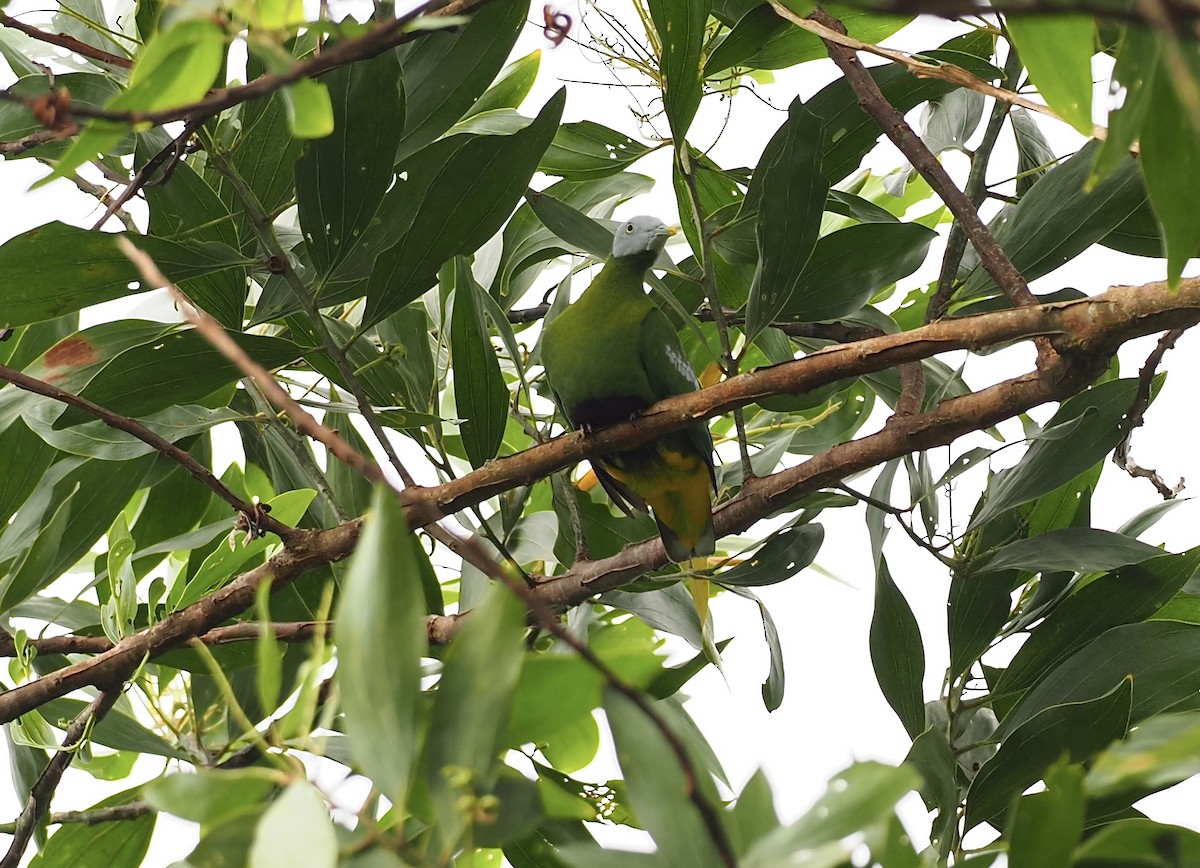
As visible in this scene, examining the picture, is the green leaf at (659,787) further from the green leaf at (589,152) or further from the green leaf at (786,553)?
the green leaf at (589,152)

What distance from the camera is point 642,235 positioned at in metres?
1.34

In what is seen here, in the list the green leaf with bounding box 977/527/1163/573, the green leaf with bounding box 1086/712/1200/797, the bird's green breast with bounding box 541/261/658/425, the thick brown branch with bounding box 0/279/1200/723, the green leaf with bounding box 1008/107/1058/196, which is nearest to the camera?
the green leaf with bounding box 1086/712/1200/797

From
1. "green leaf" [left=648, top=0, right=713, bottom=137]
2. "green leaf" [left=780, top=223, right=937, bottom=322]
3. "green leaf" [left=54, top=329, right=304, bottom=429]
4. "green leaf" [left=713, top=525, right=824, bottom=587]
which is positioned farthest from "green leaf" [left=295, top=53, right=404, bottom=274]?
"green leaf" [left=713, top=525, right=824, bottom=587]

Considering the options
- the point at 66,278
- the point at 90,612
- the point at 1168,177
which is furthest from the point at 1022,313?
the point at 90,612

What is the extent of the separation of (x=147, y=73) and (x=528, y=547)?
2.55ft

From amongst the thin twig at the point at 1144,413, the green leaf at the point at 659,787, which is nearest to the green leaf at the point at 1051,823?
the green leaf at the point at 659,787

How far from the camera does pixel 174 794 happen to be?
42 centimetres

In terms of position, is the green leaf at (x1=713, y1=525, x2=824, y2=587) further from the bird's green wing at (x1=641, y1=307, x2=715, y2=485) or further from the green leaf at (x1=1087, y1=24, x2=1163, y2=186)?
the green leaf at (x1=1087, y1=24, x2=1163, y2=186)

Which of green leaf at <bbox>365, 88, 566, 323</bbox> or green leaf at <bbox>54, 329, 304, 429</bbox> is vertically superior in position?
green leaf at <bbox>365, 88, 566, 323</bbox>

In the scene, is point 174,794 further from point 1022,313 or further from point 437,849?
point 1022,313

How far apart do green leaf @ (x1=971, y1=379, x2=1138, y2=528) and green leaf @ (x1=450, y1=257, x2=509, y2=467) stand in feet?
1.61

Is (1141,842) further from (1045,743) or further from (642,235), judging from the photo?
(642,235)

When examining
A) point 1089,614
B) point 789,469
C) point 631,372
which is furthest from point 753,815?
point 631,372

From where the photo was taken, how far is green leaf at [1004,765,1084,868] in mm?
453
